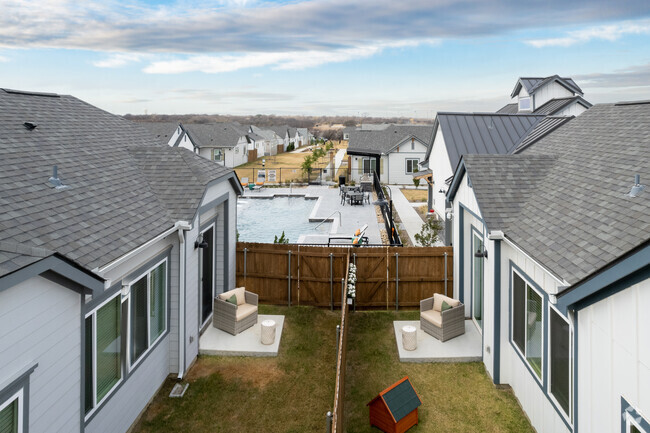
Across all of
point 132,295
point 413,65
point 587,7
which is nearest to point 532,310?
point 132,295

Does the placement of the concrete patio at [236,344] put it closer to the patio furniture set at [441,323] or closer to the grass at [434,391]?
the grass at [434,391]

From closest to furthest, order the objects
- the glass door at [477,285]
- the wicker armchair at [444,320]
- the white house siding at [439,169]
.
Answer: the wicker armchair at [444,320] < the glass door at [477,285] < the white house siding at [439,169]

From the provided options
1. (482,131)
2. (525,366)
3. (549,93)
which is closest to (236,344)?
(525,366)

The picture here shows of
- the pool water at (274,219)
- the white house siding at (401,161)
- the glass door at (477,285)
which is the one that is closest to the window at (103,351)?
the glass door at (477,285)

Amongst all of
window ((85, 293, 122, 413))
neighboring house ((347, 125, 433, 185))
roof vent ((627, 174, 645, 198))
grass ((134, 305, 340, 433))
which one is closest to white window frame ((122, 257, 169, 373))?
window ((85, 293, 122, 413))

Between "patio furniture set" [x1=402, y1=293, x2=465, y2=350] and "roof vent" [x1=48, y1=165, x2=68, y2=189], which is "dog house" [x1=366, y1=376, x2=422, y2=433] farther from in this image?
"roof vent" [x1=48, y1=165, x2=68, y2=189]

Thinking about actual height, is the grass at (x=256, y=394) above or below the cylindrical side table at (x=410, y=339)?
below

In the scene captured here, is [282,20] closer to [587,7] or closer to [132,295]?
[587,7]
